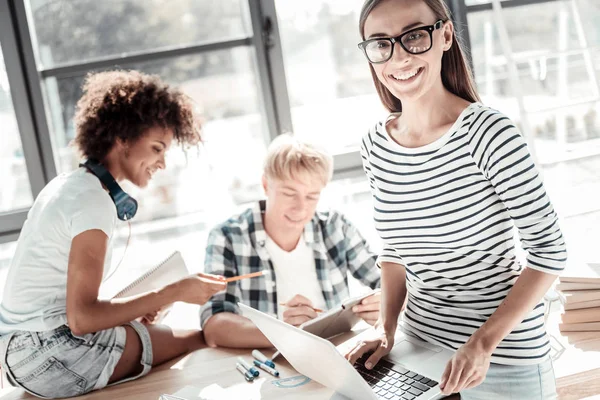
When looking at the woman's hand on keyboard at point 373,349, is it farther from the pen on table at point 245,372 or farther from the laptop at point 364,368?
the pen on table at point 245,372

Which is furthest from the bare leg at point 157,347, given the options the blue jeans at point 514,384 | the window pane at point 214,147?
the window pane at point 214,147

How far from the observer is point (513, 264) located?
1.40 m

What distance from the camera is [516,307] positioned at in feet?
4.15

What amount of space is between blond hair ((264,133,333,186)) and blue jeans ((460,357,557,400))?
97cm

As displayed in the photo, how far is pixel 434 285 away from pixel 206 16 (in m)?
2.04

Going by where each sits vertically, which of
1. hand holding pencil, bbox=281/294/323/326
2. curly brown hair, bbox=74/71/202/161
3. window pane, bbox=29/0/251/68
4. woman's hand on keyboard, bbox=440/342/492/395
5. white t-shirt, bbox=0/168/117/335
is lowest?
hand holding pencil, bbox=281/294/323/326

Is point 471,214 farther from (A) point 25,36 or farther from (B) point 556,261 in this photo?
(A) point 25,36

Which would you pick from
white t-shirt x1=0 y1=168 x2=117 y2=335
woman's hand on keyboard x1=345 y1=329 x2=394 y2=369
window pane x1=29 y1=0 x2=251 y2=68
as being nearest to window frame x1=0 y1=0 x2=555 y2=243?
window pane x1=29 y1=0 x2=251 y2=68

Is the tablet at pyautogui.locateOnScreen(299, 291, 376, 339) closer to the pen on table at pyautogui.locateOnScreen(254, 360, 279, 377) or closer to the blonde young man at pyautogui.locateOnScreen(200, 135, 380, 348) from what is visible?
the pen on table at pyautogui.locateOnScreen(254, 360, 279, 377)

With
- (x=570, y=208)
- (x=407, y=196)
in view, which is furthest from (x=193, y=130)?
(x=570, y=208)

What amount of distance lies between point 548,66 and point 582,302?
65.2 inches

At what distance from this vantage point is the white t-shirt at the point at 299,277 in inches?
88.0

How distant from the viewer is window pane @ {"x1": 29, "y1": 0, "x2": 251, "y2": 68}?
9.66 ft

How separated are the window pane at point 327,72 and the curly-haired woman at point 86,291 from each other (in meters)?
1.28
